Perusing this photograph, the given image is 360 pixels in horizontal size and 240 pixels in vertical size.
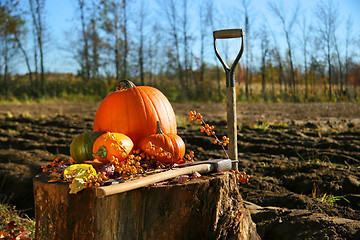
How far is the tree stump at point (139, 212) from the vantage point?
6.02 feet

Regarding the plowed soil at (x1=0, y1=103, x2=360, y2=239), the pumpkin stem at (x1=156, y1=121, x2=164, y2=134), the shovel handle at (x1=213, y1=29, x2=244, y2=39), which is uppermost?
the shovel handle at (x1=213, y1=29, x2=244, y2=39)

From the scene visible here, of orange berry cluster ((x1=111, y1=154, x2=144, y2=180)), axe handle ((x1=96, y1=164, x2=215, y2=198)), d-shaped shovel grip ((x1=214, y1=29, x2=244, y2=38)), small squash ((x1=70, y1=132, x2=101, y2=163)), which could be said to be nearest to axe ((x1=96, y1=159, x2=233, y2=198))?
axe handle ((x1=96, y1=164, x2=215, y2=198))

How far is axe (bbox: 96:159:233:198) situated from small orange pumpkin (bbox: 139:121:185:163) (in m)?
0.13

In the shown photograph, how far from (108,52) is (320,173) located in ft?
61.1

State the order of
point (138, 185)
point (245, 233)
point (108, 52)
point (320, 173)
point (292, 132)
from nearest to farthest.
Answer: point (138, 185)
point (245, 233)
point (320, 173)
point (292, 132)
point (108, 52)

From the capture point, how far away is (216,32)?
2.98 m

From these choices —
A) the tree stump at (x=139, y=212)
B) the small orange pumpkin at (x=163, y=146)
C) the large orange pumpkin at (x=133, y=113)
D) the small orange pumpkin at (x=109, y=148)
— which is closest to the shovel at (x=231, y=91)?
the large orange pumpkin at (x=133, y=113)

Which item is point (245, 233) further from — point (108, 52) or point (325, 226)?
point (108, 52)

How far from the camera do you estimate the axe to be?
1.63m

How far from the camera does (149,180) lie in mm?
1814

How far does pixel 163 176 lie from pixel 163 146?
412 mm

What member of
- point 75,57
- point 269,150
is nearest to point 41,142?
point 269,150

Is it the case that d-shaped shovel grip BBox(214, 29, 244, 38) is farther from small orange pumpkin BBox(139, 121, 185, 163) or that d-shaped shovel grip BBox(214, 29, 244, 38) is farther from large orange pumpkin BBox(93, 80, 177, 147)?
small orange pumpkin BBox(139, 121, 185, 163)

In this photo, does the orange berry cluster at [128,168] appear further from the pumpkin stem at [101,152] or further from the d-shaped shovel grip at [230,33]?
the d-shaped shovel grip at [230,33]
